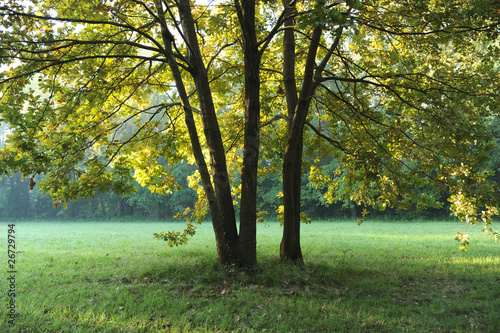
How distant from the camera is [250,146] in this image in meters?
6.94

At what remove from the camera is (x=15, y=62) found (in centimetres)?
538

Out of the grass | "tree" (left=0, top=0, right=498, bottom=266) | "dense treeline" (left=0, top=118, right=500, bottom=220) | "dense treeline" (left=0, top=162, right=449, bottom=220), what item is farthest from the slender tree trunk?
"dense treeline" (left=0, top=162, right=449, bottom=220)

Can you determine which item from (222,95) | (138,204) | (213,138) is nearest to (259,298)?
(213,138)

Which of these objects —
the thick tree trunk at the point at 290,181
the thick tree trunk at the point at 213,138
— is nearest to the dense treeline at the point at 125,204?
the thick tree trunk at the point at 290,181

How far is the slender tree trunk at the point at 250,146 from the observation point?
6.73m

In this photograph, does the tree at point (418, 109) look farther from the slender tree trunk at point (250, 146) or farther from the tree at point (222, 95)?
the slender tree trunk at point (250, 146)

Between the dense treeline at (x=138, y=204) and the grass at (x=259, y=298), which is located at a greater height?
the dense treeline at (x=138, y=204)

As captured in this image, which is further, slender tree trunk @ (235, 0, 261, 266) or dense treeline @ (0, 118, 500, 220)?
dense treeline @ (0, 118, 500, 220)

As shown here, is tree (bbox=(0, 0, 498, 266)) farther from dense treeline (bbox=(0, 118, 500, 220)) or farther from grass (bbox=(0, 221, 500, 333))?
dense treeline (bbox=(0, 118, 500, 220))

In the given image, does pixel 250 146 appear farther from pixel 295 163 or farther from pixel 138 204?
pixel 138 204

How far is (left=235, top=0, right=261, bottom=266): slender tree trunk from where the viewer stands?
22.1ft

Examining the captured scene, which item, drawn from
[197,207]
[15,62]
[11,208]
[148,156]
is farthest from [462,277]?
[11,208]

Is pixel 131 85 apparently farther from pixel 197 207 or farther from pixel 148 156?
pixel 197 207

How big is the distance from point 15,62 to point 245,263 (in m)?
4.98
